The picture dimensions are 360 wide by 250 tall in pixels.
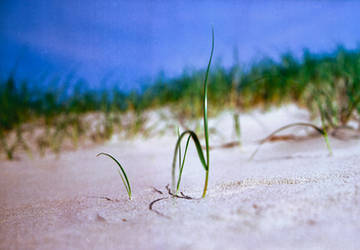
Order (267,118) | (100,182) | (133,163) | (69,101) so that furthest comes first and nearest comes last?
1. (69,101)
2. (267,118)
3. (133,163)
4. (100,182)

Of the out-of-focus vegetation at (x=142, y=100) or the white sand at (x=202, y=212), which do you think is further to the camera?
the out-of-focus vegetation at (x=142, y=100)

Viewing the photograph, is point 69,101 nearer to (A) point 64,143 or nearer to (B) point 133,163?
(A) point 64,143

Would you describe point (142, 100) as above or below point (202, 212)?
above

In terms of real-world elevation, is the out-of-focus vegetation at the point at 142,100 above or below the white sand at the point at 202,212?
above

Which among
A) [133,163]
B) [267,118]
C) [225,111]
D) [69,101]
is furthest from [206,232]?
[69,101]

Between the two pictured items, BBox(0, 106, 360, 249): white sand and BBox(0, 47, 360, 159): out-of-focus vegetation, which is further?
BBox(0, 47, 360, 159): out-of-focus vegetation

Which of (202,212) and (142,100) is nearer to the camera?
(202,212)

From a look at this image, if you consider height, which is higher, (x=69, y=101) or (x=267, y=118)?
(x=69, y=101)

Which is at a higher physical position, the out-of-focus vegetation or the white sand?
the out-of-focus vegetation
